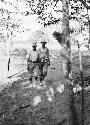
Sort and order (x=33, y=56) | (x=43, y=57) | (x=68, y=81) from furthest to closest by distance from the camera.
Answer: (x=43, y=57) < (x=33, y=56) < (x=68, y=81)

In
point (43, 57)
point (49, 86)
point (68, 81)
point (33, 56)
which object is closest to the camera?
point (68, 81)

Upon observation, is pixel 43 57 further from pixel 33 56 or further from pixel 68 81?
pixel 68 81

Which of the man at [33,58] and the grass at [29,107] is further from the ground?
the man at [33,58]

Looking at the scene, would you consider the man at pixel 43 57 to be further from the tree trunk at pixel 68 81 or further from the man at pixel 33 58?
the tree trunk at pixel 68 81

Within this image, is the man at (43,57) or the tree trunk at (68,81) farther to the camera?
the man at (43,57)

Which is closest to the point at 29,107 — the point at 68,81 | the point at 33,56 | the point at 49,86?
the point at 49,86

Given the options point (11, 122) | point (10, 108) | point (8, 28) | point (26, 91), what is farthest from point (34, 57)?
point (8, 28)

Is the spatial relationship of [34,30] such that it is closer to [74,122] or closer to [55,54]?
[55,54]

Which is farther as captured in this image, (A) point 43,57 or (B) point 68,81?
(A) point 43,57

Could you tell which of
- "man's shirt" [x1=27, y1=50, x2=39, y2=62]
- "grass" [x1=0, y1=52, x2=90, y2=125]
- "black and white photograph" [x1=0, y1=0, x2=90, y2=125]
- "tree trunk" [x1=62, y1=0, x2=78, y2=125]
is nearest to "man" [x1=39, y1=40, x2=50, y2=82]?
"black and white photograph" [x1=0, y1=0, x2=90, y2=125]

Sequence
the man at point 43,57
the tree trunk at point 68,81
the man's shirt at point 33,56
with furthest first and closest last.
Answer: the man at point 43,57
the man's shirt at point 33,56
the tree trunk at point 68,81

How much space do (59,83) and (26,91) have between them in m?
2.19

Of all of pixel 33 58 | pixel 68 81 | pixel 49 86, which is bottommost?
pixel 49 86

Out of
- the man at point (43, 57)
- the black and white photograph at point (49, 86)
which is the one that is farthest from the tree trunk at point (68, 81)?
the man at point (43, 57)
